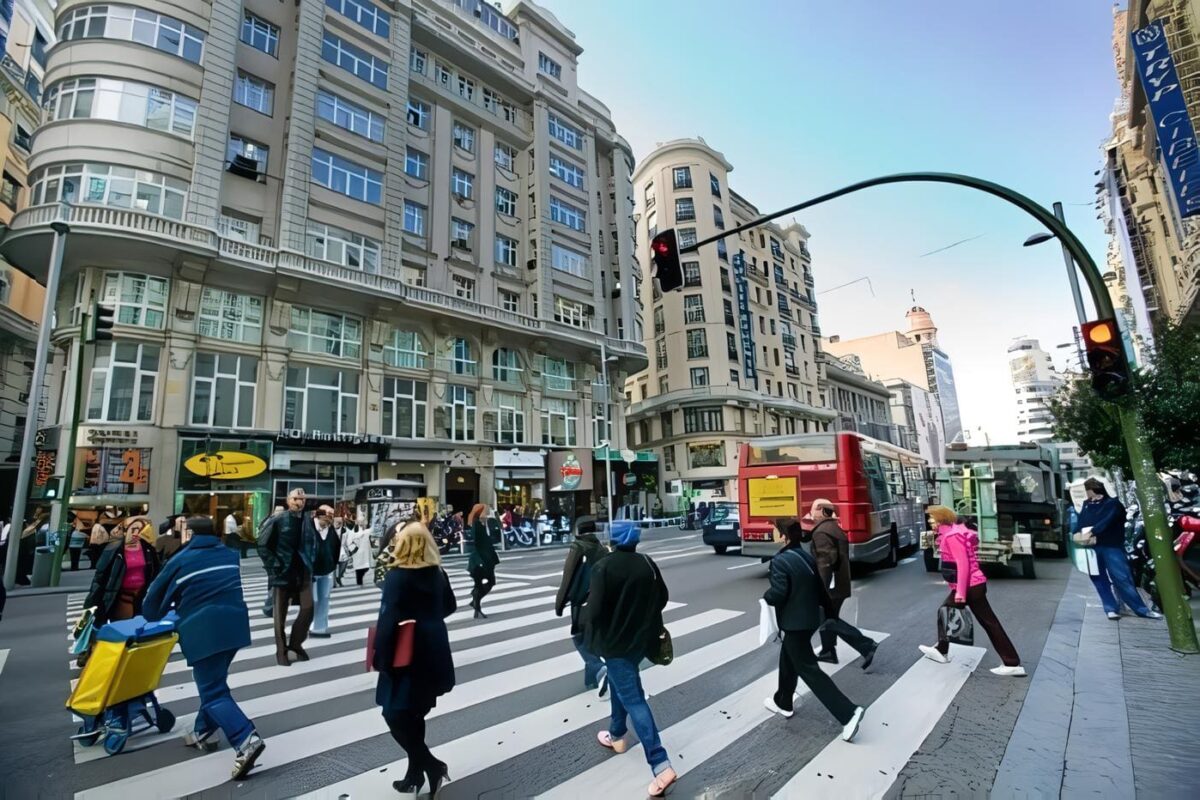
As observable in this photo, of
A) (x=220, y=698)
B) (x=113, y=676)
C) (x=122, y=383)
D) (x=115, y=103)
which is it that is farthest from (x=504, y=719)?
(x=115, y=103)

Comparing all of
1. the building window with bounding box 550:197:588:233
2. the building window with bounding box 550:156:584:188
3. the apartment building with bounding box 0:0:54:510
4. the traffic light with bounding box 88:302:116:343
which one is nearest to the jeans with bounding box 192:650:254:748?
the traffic light with bounding box 88:302:116:343

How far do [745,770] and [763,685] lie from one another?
5.94 ft

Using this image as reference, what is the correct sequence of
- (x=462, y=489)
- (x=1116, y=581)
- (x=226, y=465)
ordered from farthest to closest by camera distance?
(x=462, y=489) < (x=226, y=465) < (x=1116, y=581)

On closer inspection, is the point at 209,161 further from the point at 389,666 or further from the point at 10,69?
the point at 389,666

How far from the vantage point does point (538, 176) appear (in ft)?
118

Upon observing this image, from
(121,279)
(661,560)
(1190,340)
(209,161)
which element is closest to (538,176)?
(209,161)

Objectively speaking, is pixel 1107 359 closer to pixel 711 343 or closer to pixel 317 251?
pixel 317 251

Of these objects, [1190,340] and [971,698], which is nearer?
[971,698]

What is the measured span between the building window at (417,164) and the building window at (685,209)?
2854 centimetres

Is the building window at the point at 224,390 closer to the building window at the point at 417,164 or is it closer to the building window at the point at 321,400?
the building window at the point at 321,400

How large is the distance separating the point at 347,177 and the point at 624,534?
28481 millimetres

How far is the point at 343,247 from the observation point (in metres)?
26.6

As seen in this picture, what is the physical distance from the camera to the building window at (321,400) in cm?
2445

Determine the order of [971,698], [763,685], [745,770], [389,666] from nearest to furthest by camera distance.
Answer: [389,666] → [745,770] → [971,698] → [763,685]
